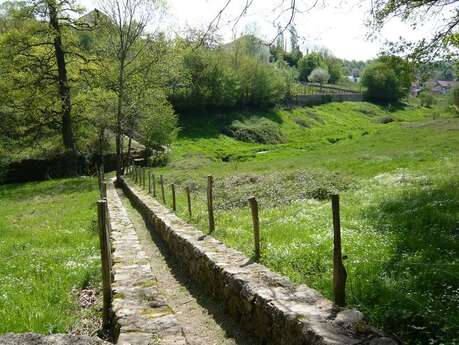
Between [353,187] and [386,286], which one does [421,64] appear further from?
[386,286]

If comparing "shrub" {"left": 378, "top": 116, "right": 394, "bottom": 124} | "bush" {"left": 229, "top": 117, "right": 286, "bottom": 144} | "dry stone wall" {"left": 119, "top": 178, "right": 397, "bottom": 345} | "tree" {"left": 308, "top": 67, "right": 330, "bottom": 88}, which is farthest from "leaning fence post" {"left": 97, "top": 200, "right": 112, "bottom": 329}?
"tree" {"left": 308, "top": 67, "right": 330, "bottom": 88}

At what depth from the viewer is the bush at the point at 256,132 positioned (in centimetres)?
6856

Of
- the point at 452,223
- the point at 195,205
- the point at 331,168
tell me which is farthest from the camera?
the point at 331,168

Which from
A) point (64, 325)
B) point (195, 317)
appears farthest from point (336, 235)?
point (64, 325)

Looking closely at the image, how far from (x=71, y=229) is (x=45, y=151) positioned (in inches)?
1002

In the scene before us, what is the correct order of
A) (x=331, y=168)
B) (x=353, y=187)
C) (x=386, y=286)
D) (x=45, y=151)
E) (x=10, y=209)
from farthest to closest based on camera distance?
(x=45, y=151) → (x=331, y=168) → (x=10, y=209) → (x=353, y=187) → (x=386, y=286)

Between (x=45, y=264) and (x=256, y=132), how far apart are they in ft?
202

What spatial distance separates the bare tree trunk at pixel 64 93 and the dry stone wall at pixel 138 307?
28.0m

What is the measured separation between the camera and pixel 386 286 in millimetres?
6281

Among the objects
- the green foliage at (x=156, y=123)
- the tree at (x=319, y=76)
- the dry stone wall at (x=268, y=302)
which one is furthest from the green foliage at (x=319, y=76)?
the dry stone wall at (x=268, y=302)

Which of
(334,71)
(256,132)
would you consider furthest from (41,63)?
(334,71)

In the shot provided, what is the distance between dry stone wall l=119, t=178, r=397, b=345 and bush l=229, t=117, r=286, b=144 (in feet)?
191

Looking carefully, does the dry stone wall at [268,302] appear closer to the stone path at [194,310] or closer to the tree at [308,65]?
the stone path at [194,310]

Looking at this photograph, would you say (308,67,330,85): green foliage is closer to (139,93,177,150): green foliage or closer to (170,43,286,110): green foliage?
(170,43,286,110): green foliage
